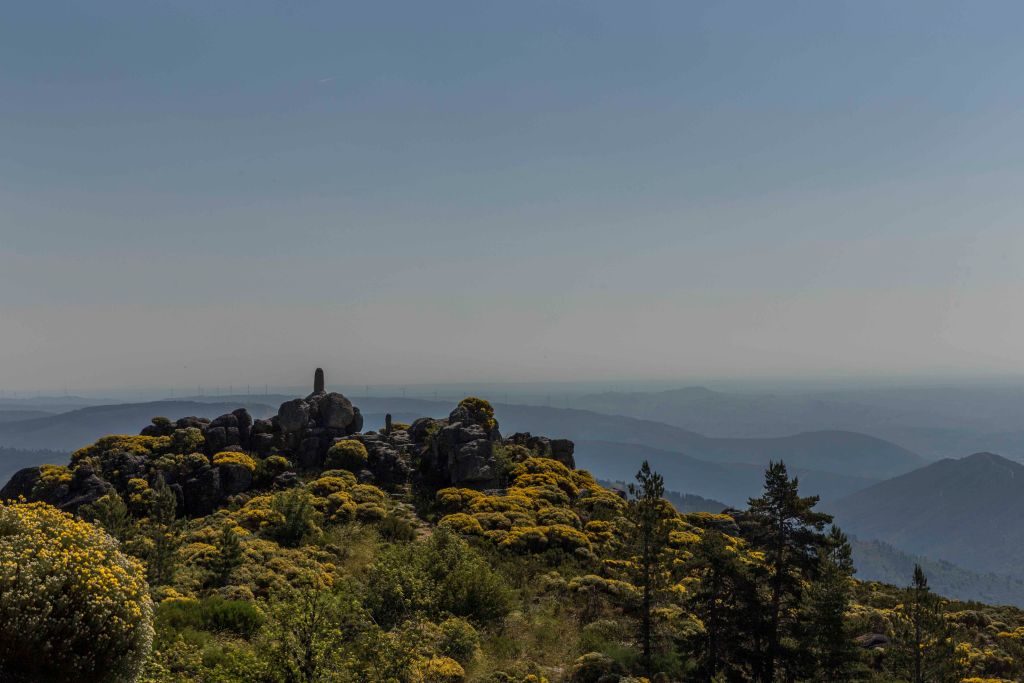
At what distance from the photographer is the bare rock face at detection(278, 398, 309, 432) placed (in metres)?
46.8

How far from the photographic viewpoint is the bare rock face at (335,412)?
4809 cm

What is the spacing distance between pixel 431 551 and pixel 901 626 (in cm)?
1671

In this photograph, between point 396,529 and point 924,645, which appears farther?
point 396,529

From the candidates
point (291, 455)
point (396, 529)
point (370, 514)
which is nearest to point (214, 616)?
point (396, 529)

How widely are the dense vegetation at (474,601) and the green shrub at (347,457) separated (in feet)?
29.8

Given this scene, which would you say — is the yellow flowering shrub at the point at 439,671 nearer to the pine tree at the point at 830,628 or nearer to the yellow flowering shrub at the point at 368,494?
the pine tree at the point at 830,628

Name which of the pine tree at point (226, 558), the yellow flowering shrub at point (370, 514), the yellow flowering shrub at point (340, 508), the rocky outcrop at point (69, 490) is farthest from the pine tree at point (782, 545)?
the rocky outcrop at point (69, 490)

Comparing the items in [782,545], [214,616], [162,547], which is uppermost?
[782,545]

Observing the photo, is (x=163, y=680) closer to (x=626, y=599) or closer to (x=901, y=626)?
(x=626, y=599)

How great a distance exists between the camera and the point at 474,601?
20.6 m

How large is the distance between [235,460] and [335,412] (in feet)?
32.5

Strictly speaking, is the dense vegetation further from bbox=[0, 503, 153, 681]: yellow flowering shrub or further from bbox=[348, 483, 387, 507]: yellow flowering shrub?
bbox=[348, 483, 387, 507]: yellow flowering shrub

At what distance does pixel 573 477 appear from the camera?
151ft

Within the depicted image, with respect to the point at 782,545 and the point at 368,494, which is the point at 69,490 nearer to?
the point at 368,494
